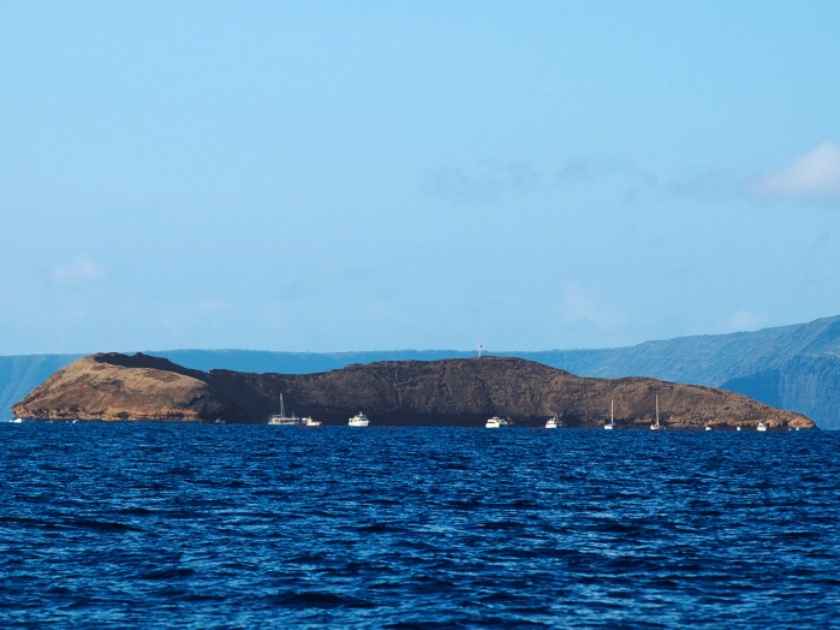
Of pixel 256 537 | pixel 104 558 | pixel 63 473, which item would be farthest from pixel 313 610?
pixel 63 473

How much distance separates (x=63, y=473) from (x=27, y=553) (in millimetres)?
51988

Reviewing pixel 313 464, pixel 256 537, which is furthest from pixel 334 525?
pixel 313 464

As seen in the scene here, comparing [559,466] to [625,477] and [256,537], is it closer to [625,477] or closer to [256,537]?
[625,477]

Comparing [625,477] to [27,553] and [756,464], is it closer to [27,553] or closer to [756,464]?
[756,464]

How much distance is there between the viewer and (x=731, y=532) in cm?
6375

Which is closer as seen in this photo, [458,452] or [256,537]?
[256,537]

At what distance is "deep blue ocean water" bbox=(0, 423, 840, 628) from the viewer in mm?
41938

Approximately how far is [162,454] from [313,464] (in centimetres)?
2422

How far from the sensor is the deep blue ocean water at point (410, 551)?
4194cm

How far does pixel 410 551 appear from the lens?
54531 millimetres

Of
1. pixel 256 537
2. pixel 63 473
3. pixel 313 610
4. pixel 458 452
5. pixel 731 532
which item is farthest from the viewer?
pixel 458 452

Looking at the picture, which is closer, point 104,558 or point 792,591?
point 792,591

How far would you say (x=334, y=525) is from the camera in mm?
64250

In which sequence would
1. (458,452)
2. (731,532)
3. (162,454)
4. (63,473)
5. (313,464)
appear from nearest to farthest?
(731,532) → (63,473) → (313,464) → (162,454) → (458,452)
